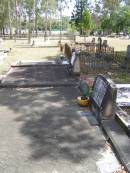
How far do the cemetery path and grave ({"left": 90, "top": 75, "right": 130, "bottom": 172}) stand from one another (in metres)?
0.25

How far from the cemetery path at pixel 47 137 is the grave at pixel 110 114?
25 centimetres

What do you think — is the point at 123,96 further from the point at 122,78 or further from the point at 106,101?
the point at 122,78

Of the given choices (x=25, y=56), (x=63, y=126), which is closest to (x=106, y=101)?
(x=63, y=126)

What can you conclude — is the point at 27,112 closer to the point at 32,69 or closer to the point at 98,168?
the point at 98,168

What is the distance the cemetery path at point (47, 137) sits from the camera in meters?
5.12

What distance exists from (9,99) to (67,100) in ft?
5.85

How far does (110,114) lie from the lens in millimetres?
7047

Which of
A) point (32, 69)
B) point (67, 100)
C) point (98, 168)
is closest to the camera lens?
point (98, 168)

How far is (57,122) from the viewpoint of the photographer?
283 inches

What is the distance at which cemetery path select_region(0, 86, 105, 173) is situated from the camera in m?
5.12

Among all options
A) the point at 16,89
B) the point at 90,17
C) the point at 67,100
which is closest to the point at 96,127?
the point at 67,100

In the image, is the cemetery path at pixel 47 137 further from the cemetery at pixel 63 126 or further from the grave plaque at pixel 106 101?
the grave plaque at pixel 106 101

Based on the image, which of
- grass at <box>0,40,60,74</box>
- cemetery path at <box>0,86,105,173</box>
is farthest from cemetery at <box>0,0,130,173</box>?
grass at <box>0,40,60,74</box>

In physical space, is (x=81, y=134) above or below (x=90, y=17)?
below
